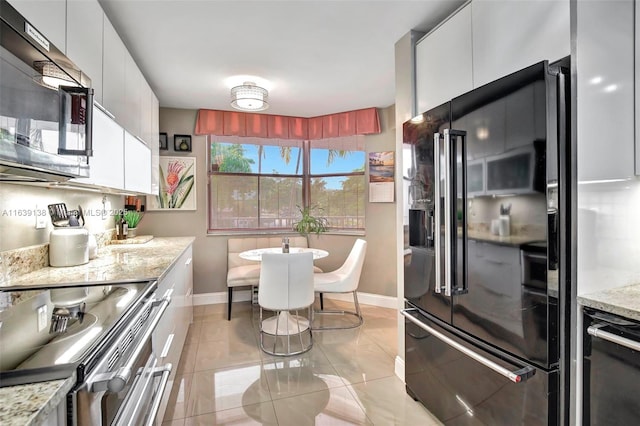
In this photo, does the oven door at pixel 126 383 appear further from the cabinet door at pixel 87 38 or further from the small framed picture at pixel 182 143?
the small framed picture at pixel 182 143

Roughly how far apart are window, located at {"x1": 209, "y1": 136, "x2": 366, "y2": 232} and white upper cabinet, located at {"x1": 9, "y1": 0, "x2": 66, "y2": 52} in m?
2.70

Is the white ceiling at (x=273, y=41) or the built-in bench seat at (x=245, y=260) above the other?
the white ceiling at (x=273, y=41)

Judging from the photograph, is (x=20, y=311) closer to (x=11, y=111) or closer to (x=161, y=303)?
(x=161, y=303)

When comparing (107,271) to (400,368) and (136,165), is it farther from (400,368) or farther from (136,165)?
(400,368)

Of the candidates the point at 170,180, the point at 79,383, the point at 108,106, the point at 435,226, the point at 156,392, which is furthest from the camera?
the point at 170,180

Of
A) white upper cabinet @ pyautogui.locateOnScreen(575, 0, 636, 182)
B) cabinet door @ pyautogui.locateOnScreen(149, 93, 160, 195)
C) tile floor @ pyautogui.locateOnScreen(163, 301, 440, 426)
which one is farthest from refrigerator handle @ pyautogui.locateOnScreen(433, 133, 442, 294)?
cabinet door @ pyautogui.locateOnScreen(149, 93, 160, 195)

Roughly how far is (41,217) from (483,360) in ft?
8.22

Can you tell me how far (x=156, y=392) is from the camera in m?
1.38

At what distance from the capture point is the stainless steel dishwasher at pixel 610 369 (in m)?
1.09

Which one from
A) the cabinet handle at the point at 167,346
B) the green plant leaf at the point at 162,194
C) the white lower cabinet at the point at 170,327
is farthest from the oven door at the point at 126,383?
the green plant leaf at the point at 162,194

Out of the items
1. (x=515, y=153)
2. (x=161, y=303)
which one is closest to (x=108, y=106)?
(x=161, y=303)

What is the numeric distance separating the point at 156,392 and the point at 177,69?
102 inches

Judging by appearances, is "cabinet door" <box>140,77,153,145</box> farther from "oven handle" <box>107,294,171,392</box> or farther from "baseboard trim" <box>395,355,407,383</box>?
"baseboard trim" <box>395,355,407,383</box>

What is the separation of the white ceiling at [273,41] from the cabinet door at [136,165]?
73 centimetres
